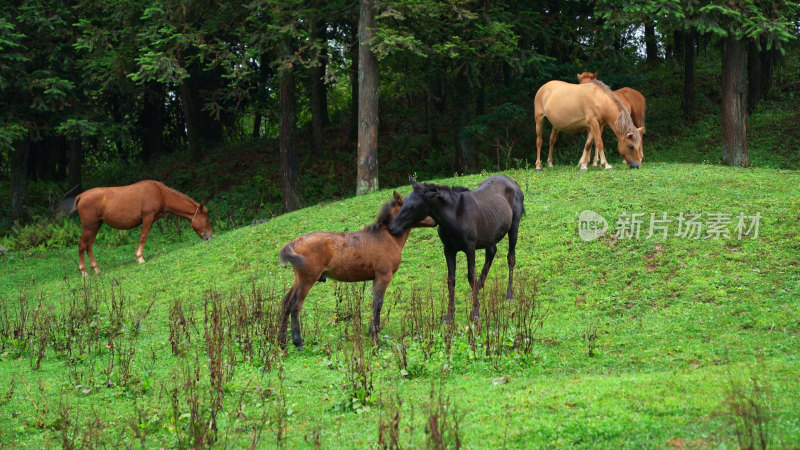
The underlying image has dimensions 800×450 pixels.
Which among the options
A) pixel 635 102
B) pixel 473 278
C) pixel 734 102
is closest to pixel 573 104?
pixel 635 102

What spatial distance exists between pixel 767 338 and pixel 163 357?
24.8ft

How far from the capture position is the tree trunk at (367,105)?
63.2 feet

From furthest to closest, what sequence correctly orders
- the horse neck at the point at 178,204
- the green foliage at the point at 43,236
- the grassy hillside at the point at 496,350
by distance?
the green foliage at the point at 43,236
the horse neck at the point at 178,204
the grassy hillside at the point at 496,350

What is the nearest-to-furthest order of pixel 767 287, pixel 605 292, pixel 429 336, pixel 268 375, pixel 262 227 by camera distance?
pixel 268 375 < pixel 429 336 < pixel 767 287 < pixel 605 292 < pixel 262 227

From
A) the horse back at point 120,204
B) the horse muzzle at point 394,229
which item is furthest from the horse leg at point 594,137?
the horse back at point 120,204

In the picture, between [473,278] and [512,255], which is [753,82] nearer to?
[512,255]

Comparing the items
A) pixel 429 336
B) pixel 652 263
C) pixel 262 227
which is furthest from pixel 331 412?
pixel 262 227

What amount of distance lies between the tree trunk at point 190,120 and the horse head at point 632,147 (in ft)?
55.6

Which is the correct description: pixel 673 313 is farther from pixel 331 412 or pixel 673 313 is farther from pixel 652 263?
pixel 331 412

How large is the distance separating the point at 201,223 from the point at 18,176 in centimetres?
1027

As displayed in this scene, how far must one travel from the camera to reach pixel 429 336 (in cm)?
862

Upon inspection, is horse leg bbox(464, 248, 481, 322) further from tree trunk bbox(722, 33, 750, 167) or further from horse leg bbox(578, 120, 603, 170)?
tree trunk bbox(722, 33, 750, 167)

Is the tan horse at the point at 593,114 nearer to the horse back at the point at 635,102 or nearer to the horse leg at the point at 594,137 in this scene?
the horse leg at the point at 594,137

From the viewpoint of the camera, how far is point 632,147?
52.8 feet
